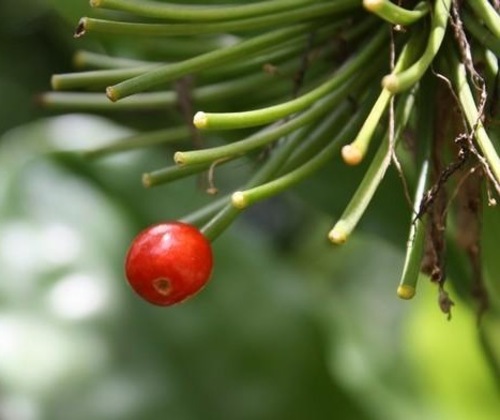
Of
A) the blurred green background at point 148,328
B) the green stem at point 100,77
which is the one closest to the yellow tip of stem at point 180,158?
the green stem at point 100,77

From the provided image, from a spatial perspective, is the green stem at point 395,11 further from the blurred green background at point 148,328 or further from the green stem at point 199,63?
the blurred green background at point 148,328

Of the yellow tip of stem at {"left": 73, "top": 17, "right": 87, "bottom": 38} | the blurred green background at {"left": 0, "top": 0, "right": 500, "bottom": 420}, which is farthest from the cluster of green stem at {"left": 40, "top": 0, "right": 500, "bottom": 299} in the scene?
the blurred green background at {"left": 0, "top": 0, "right": 500, "bottom": 420}

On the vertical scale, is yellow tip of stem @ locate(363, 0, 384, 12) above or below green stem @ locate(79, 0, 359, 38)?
above

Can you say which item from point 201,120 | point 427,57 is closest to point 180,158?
point 201,120

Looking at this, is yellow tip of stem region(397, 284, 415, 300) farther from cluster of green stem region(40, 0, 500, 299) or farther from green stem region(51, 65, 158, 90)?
green stem region(51, 65, 158, 90)

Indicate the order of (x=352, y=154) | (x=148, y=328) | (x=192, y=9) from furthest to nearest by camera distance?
(x=148, y=328)
(x=192, y=9)
(x=352, y=154)

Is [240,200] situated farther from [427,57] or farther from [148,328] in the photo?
[148,328]

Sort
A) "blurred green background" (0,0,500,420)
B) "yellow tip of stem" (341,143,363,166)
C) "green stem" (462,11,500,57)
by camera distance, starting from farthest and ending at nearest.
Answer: "blurred green background" (0,0,500,420) → "green stem" (462,11,500,57) → "yellow tip of stem" (341,143,363,166)

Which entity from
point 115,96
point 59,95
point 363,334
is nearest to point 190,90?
point 59,95
